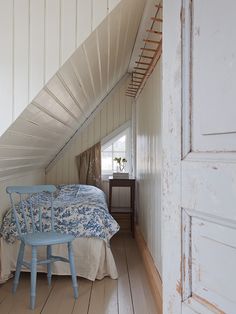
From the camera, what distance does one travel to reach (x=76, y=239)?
304cm

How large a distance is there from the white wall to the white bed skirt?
228 centimetres

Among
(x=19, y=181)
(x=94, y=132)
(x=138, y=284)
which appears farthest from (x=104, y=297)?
(x=94, y=132)

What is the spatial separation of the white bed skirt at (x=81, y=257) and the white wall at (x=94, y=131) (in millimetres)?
2276

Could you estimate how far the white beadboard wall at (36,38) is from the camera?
1.96m

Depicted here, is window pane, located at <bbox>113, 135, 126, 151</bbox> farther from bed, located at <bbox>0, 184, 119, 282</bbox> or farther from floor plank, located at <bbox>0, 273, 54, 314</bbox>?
floor plank, located at <bbox>0, 273, 54, 314</bbox>

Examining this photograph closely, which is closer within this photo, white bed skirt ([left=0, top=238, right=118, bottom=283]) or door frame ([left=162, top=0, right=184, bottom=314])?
door frame ([left=162, top=0, right=184, bottom=314])

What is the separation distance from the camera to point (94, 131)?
5.25 m

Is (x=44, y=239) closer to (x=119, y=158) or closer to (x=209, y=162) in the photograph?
(x=209, y=162)

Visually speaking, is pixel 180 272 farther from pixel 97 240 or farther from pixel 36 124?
pixel 97 240

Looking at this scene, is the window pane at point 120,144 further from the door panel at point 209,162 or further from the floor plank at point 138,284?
the door panel at point 209,162

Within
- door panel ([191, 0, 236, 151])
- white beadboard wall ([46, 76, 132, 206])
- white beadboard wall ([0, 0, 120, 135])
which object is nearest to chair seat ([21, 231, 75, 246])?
white beadboard wall ([0, 0, 120, 135])

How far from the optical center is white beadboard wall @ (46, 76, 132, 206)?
5250mm

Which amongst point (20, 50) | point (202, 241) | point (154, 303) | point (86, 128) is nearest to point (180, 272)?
point (202, 241)

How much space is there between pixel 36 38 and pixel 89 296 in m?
1.85
